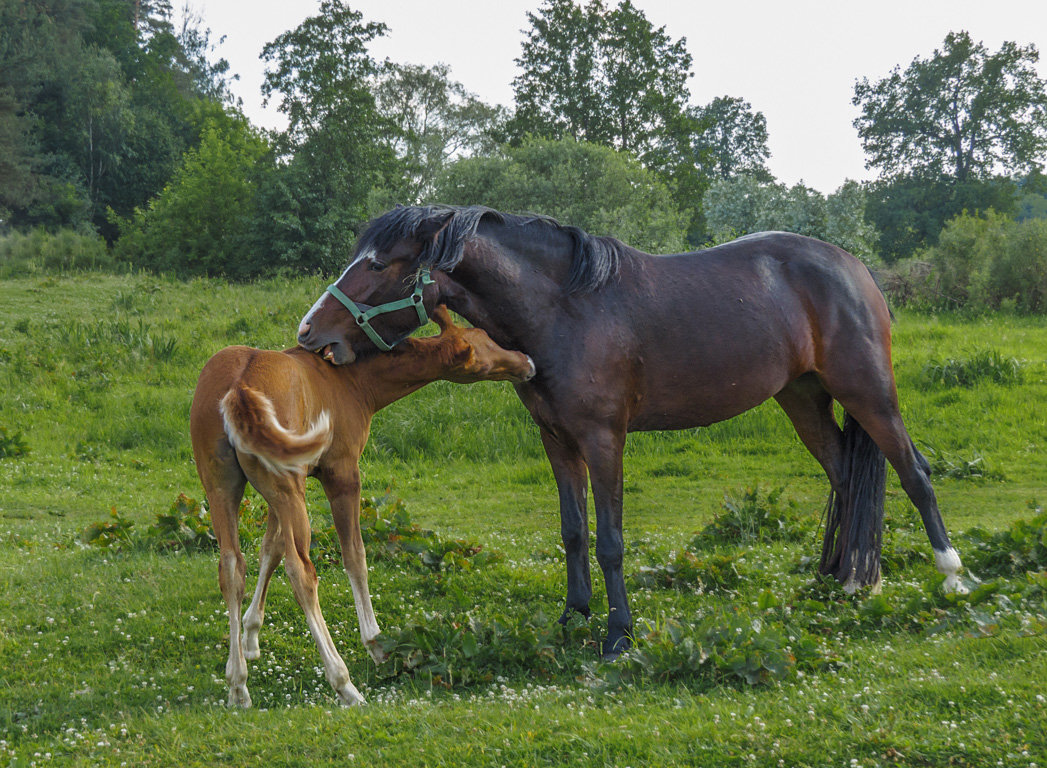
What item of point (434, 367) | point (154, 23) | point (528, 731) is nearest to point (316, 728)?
point (528, 731)

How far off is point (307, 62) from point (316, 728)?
32845mm

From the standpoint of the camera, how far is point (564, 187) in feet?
88.4

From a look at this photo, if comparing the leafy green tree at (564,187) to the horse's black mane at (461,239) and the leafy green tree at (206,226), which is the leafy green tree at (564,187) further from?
the horse's black mane at (461,239)

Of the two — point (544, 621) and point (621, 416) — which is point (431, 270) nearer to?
point (621, 416)

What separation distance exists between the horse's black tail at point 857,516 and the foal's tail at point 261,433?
378cm

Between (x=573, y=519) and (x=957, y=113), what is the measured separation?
45780 millimetres

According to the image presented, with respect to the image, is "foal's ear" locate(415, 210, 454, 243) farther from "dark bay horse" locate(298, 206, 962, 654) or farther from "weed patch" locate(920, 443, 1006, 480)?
"weed patch" locate(920, 443, 1006, 480)

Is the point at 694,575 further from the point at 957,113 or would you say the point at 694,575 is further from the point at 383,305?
the point at 957,113

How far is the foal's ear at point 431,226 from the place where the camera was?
4.92 m

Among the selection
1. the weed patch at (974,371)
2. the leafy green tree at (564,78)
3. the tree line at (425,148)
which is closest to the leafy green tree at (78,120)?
the tree line at (425,148)

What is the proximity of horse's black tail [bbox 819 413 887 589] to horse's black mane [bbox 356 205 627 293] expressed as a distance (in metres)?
2.27

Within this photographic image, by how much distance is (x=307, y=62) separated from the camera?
32.7 m

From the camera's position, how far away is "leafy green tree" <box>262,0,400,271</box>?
3077cm

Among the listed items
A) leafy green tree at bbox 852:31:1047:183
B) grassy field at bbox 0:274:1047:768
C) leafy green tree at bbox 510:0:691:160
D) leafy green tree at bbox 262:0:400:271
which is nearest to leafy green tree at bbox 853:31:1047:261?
leafy green tree at bbox 852:31:1047:183
